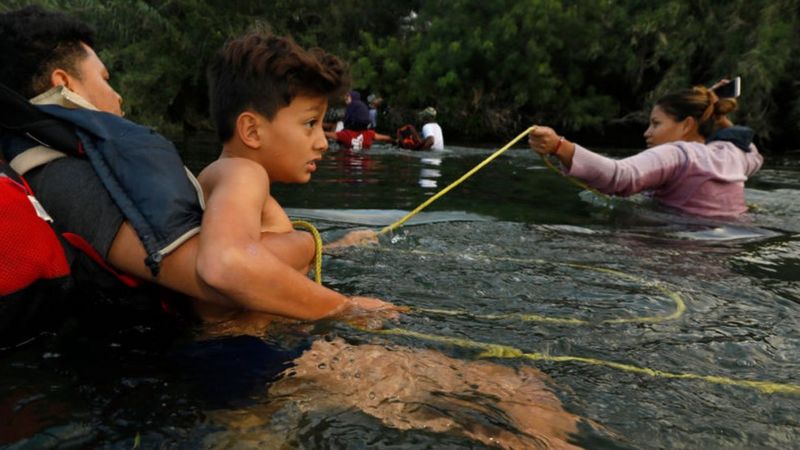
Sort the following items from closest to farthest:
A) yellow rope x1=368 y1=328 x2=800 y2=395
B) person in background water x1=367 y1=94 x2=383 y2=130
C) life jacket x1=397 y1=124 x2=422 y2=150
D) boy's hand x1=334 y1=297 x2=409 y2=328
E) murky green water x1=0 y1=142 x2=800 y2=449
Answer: murky green water x1=0 y1=142 x2=800 y2=449 → yellow rope x1=368 y1=328 x2=800 y2=395 → boy's hand x1=334 y1=297 x2=409 y2=328 → life jacket x1=397 y1=124 x2=422 y2=150 → person in background water x1=367 y1=94 x2=383 y2=130

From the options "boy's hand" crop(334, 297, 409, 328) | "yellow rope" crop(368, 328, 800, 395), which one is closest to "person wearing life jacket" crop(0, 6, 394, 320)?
"boy's hand" crop(334, 297, 409, 328)

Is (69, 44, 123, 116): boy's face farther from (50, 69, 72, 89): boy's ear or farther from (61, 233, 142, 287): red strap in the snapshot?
(61, 233, 142, 287): red strap

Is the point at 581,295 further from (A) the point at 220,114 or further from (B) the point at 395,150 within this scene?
(B) the point at 395,150

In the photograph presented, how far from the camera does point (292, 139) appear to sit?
223 centimetres

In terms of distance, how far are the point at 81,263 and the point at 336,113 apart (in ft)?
56.5

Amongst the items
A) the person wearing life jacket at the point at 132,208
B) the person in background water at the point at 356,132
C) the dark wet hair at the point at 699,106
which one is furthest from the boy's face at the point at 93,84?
the person in background water at the point at 356,132

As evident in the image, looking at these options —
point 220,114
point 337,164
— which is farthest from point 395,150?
point 220,114

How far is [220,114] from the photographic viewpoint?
230 centimetres

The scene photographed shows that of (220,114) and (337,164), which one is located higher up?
Answer: (220,114)

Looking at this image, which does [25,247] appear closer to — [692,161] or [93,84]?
[93,84]

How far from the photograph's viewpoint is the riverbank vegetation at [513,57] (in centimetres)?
1562

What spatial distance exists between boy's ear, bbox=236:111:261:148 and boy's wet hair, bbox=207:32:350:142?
31mm

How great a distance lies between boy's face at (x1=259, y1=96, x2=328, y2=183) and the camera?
2209 mm

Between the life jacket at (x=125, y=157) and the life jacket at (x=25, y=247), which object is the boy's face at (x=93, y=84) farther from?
the life jacket at (x=25, y=247)
